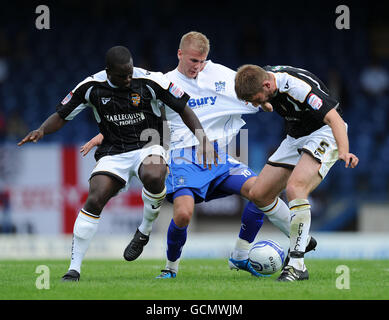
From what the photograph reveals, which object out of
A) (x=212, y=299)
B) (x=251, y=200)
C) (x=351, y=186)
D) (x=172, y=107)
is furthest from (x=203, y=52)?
(x=351, y=186)

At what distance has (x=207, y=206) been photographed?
49.8 feet

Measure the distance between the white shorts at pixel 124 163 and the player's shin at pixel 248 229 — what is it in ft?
3.42

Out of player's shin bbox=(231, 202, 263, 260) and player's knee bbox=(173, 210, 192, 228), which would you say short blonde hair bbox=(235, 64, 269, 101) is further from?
player's shin bbox=(231, 202, 263, 260)

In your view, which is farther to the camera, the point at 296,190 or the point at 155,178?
the point at 155,178

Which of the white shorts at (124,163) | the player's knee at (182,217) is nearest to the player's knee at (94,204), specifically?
the white shorts at (124,163)

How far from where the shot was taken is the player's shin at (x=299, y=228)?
6.74 metres

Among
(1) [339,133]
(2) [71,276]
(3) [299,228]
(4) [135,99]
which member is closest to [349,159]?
(1) [339,133]

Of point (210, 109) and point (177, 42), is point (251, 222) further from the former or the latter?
point (177, 42)

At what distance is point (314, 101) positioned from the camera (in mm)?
6684

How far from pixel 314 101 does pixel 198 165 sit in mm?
1587

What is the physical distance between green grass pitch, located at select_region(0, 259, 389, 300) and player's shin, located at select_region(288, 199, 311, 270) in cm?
26

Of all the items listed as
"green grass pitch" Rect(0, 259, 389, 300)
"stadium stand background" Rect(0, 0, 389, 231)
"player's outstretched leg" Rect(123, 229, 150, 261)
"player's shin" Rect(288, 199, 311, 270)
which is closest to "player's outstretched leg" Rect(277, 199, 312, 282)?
"player's shin" Rect(288, 199, 311, 270)

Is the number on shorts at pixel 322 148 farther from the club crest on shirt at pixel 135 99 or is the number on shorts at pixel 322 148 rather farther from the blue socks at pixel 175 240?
the club crest on shirt at pixel 135 99

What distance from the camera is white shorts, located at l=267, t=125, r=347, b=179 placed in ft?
22.9
